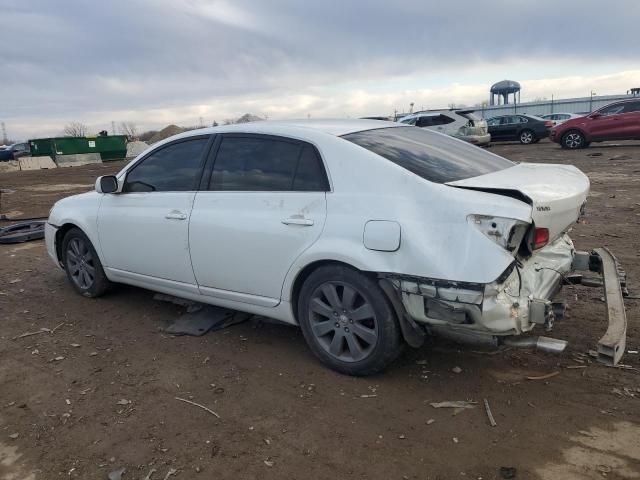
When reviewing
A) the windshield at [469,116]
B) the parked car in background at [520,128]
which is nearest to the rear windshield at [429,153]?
the windshield at [469,116]

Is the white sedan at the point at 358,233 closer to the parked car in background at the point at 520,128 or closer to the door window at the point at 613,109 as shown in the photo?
the door window at the point at 613,109

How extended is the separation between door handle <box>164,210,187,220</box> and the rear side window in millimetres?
310

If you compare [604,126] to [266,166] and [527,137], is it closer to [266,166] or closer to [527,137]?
[527,137]

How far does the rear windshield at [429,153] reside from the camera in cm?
333


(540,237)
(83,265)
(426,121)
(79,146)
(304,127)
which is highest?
(79,146)

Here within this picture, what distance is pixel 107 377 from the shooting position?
368 centimetres

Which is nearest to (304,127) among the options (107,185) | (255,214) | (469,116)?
(255,214)

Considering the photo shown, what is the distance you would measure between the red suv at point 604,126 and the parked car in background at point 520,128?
501 centimetres

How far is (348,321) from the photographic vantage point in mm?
3365

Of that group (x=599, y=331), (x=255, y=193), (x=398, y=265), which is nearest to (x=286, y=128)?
(x=255, y=193)

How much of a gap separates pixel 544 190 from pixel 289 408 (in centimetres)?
198

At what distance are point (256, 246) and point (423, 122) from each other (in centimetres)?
1899

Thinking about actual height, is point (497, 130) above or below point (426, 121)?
below

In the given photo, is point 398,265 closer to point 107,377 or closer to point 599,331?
point 599,331
